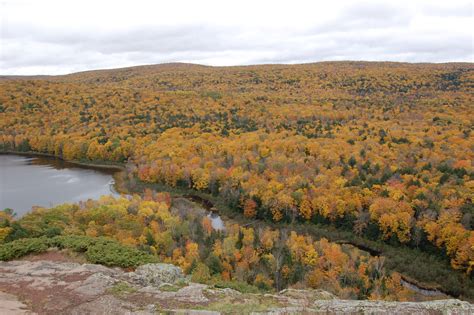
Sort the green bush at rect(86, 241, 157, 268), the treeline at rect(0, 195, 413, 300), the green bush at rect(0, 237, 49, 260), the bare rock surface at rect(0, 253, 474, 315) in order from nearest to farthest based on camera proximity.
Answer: the bare rock surface at rect(0, 253, 474, 315) < the green bush at rect(86, 241, 157, 268) < the green bush at rect(0, 237, 49, 260) < the treeline at rect(0, 195, 413, 300)

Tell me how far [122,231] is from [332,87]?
168012 mm

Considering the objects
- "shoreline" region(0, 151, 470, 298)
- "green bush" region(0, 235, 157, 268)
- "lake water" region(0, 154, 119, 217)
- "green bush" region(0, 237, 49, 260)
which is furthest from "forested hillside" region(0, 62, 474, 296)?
"green bush" region(0, 237, 49, 260)

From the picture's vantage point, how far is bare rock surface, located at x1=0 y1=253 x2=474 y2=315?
15.0 m

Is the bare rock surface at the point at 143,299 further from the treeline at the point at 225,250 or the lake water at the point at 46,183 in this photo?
the lake water at the point at 46,183

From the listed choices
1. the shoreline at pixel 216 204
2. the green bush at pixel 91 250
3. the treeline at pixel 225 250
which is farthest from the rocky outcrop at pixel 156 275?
the shoreline at pixel 216 204

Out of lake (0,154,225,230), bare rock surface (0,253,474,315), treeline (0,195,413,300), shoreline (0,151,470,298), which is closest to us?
bare rock surface (0,253,474,315)

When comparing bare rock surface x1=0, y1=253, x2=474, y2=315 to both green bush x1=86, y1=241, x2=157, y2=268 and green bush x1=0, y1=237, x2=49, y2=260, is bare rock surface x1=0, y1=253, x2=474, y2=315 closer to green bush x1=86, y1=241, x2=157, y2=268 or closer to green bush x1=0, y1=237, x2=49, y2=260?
green bush x1=86, y1=241, x2=157, y2=268

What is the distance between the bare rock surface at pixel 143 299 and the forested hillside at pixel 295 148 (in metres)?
19.9

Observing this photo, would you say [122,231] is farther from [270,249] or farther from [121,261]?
[121,261]

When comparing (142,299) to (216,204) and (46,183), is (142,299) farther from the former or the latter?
(46,183)

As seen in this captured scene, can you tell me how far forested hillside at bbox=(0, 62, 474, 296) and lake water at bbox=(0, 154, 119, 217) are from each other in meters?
6.53

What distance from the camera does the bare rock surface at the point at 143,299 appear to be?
1498 centimetres

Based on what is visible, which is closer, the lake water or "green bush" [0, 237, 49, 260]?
"green bush" [0, 237, 49, 260]

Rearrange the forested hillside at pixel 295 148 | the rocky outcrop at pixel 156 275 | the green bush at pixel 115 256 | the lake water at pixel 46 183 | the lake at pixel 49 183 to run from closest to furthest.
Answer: the rocky outcrop at pixel 156 275
the green bush at pixel 115 256
the forested hillside at pixel 295 148
the lake at pixel 49 183
the lake water at pixel 46 183
